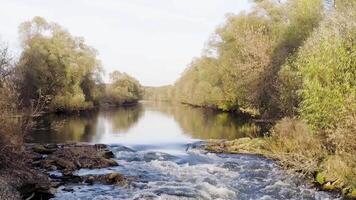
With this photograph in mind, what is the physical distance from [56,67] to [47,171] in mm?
48581

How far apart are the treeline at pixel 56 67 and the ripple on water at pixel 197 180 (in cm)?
3499

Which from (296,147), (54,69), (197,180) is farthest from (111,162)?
(54,69)

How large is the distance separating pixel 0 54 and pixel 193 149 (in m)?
29.7

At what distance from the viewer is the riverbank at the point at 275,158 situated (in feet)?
58.4

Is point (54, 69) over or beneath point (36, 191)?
over

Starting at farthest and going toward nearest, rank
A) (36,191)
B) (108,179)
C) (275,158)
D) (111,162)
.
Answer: (275,158) < (111,162) < (108,179) < (36,191)

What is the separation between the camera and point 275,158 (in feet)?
85.2

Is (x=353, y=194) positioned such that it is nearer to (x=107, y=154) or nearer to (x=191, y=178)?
(x=191, y=178)

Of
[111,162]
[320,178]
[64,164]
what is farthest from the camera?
[111,162]

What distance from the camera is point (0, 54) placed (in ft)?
160

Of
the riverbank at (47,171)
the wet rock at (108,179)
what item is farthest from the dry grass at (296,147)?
the riverbank at (47,171)

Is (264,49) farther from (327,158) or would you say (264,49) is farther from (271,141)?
(327,158)

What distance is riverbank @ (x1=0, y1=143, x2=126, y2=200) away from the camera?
15.5 m

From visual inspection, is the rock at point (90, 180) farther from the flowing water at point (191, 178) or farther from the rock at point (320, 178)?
the rock at point (320, 178)
